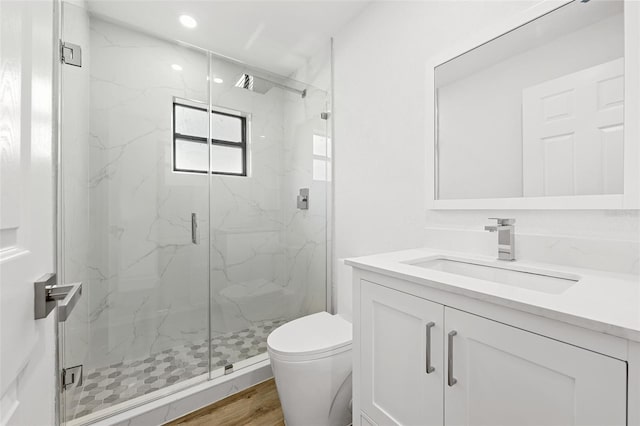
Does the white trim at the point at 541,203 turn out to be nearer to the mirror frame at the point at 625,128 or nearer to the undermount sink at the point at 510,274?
the mirror frame at the point at 625,128

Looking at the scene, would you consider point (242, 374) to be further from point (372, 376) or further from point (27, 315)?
point (27, 315)

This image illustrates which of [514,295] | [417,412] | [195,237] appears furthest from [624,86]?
[195,237]

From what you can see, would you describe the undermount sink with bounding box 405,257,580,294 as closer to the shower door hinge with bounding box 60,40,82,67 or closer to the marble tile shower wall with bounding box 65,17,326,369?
the marble tile shower wall with bounding box 65,17,326,369

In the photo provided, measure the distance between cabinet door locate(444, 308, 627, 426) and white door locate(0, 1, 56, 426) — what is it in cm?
87

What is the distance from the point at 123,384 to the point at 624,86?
260cm

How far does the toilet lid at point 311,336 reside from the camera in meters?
1.31

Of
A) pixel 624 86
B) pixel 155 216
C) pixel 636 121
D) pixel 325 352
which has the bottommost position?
pixel 325 352

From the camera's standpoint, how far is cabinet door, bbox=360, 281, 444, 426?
2.67ft

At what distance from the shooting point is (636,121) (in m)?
0.85

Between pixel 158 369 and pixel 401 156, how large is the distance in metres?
1.95

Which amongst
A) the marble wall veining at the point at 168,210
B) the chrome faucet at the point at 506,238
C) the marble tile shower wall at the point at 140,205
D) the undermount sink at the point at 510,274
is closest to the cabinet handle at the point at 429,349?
the undermount sink at the point at 510,274

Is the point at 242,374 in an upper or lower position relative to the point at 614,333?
lower

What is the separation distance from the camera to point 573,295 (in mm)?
662

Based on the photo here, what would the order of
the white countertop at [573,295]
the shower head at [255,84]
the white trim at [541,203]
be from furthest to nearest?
1. the shower head at [255,84]
2. the white trim at [541,203]
3. the white countertop at [573,295]
